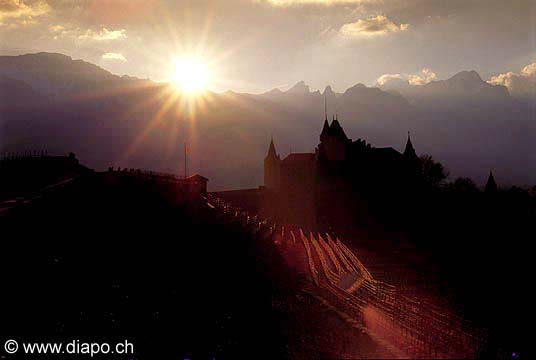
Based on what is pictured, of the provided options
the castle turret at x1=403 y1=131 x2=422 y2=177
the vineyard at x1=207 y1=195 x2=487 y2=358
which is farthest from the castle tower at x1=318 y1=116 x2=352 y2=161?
the vineyard at x1=207 y1=195 x2=487 y2=358

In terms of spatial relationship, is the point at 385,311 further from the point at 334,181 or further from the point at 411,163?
the point at 411,163

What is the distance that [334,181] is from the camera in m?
→ 67.6

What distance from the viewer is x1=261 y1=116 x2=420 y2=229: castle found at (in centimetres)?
6638

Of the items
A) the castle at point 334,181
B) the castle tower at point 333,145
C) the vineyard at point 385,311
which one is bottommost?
the vineyard at point 385,311

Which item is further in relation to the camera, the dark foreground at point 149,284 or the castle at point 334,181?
the castle at point 334,181

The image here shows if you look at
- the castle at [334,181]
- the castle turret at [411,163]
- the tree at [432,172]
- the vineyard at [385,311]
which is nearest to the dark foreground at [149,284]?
the vineyard at [385,311]

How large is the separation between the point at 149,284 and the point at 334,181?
45750 mm

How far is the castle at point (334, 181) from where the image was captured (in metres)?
66.4

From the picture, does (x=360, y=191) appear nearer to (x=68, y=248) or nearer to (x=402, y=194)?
(x=402, y=194)

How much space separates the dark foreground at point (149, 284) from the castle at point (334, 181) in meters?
29.3

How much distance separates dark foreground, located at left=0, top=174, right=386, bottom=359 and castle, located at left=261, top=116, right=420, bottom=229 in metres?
29.3

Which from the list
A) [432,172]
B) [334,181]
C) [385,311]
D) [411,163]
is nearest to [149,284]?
[385,311]

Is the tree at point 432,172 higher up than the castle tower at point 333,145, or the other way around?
the castle tower at point 333,145

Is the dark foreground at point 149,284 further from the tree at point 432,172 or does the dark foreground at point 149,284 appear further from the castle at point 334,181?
the tree at point 432,172
